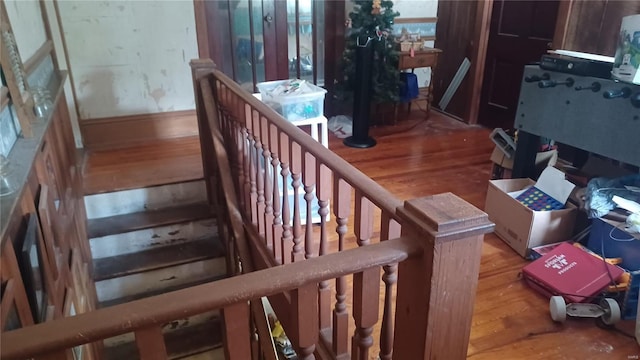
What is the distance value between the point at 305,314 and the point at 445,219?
35 cm

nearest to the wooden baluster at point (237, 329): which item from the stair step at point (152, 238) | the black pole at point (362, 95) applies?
the stair step at point (152, 238)

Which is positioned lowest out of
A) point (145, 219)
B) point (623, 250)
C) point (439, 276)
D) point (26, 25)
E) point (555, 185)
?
point (145, 219)

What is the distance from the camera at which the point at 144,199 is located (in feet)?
10.9

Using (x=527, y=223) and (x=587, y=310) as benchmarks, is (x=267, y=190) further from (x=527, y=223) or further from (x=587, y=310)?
(x=587, y=310)

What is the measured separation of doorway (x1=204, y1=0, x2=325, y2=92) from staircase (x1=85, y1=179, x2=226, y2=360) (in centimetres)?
154

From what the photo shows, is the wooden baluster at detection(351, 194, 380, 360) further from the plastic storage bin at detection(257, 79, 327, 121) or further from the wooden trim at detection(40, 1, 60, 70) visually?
the wooden trim at detection(40, 1, 60, 70)

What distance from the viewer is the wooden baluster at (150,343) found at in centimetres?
84

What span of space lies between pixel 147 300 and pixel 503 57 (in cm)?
437

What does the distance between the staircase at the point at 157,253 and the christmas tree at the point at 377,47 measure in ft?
6.22

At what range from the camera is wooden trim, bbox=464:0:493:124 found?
14.8 feet

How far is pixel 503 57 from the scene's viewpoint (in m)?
4.46

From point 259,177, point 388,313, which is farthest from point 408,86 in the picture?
point 388,313

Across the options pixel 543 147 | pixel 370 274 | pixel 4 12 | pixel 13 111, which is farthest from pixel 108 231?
pixel 543 147

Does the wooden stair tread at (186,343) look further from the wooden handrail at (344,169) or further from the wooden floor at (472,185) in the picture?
the wooden handrail at (344,169)
